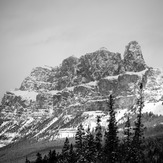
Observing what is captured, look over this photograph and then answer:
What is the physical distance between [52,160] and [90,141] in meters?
34.4

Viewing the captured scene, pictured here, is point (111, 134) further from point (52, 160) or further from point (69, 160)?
point (52, 160)

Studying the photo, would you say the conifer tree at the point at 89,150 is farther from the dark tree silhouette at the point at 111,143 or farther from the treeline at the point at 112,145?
the dark tree silhouette at the point at 111,143

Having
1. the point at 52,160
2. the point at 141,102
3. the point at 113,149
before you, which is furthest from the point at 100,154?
the point at 52,160

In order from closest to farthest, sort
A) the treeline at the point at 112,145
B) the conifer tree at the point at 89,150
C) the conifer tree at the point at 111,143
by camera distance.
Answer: the treeline at the point at 112,145 < the conifer tree at the point at 111,143 < the conifer tree at the point at 89,150

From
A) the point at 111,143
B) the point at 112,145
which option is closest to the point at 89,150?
the point at 111,143

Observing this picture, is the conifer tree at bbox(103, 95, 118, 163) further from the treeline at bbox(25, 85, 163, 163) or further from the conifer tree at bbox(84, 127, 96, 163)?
the conifer tree at bbox(84, 127, 96, 163)

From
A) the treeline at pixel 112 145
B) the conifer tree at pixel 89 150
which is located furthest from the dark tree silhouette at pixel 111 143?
the conifer tree at pixel 89 150

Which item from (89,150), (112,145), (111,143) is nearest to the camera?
(112,145)

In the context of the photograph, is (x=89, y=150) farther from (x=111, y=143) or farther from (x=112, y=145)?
(x=112, y=145)

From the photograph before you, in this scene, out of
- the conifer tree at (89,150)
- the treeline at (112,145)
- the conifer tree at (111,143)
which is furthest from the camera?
the conifer tree at (89,150)

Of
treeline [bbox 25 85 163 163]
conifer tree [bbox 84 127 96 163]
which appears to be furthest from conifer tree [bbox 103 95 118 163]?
conifer tree [bbox 84 127 96 163]

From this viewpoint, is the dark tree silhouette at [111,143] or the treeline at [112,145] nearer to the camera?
the treeline at [112,145]

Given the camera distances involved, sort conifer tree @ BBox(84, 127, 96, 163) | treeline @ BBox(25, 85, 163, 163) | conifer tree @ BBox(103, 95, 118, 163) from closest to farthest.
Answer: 1. treeline @ BBox(25, 85, 163, 163)
2. conifer tree @ BBox(103, 95, 118, 163)
3. conifer tree @ BBox(84, 127, 96, 163)

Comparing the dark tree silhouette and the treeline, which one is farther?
A: the dark tree silhouette
